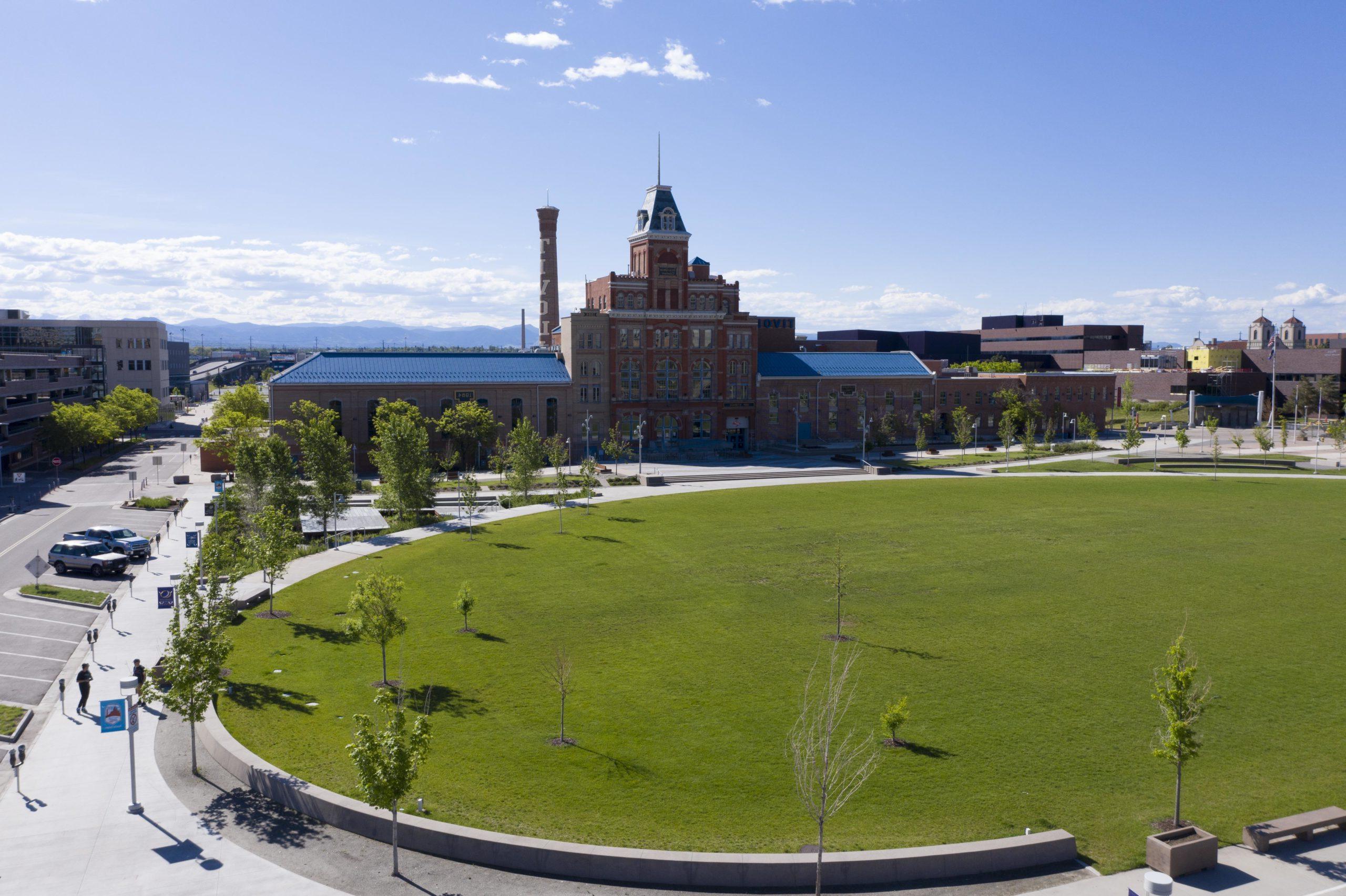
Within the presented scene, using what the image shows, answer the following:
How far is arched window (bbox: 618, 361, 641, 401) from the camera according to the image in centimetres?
10275

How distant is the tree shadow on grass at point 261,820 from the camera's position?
67.0 feet

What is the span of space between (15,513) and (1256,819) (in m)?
74.9

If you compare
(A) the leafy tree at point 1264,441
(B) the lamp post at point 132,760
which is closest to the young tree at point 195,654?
(B) the lamp post at point 132,760

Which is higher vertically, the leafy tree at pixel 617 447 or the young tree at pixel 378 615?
the leafy tree at pixel 617 447

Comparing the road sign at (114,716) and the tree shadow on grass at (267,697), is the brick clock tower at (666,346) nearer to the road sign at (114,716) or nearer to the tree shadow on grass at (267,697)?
the tree shadow on grass at (267,697)

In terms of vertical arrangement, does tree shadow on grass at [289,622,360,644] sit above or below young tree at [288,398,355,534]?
below

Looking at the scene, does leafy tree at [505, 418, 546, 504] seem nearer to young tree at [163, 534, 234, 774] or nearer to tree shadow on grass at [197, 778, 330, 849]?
young tree at [163, 534, 234, 774]

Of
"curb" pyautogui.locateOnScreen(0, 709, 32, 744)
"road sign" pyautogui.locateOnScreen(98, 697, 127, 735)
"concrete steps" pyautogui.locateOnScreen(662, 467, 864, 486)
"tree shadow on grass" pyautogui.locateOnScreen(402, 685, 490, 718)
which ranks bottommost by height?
"curb" pyautogui.locateOnScreen(0, 709, 32, 744)

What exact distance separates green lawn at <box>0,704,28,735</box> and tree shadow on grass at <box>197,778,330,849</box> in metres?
9.35

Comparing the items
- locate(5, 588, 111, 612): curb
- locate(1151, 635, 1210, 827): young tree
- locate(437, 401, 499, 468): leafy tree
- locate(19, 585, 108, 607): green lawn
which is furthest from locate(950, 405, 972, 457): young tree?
locate(5, 588, 111, 612): curb

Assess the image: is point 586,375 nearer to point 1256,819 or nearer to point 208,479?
point 208,479

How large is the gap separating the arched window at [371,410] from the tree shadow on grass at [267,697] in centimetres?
6521

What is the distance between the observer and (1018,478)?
80.4 m

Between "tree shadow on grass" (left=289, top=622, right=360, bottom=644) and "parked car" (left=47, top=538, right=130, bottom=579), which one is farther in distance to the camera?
"parked car" (left=47, top=538, right=130, bottom=579)
